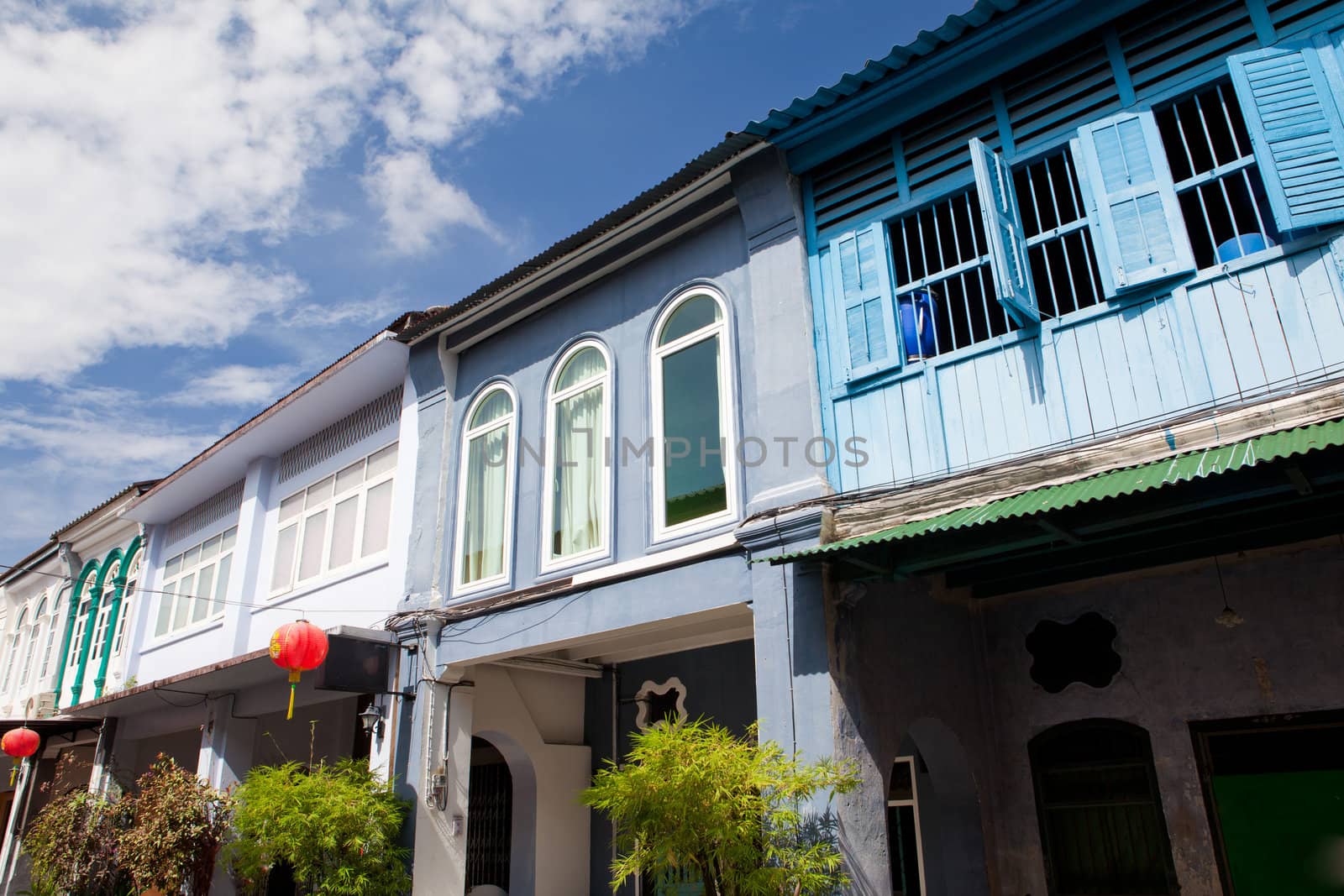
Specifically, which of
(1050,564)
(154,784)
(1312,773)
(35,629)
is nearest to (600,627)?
(1050,564)

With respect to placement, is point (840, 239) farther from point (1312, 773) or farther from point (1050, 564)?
point (1312, 773)

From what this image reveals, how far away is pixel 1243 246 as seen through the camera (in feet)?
19.0

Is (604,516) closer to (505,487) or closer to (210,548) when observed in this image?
(505,487)

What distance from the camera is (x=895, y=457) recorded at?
6.89 metres

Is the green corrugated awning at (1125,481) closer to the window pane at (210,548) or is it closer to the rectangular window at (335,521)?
the rectangular window at (335,521)

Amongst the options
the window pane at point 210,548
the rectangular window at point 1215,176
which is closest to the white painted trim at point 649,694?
the rectangular window at point 1215,176

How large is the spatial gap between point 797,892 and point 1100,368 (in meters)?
3.89

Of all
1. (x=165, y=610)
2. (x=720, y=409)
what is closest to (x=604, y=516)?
(x=720, y=409)

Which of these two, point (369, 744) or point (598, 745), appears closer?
point (369, 744)

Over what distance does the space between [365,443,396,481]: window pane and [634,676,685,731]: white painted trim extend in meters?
4.16

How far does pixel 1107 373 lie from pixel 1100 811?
355 cm

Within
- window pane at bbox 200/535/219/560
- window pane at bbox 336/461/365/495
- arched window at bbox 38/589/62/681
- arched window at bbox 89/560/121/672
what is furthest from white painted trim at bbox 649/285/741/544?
arched window at bbox 38/589/62/681

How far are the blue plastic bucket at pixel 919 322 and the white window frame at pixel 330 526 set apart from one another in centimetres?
663

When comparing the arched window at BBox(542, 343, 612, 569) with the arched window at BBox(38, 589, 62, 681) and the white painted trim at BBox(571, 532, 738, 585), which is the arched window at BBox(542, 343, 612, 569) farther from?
the arched window at BBox(38, 589, 62, 681)
